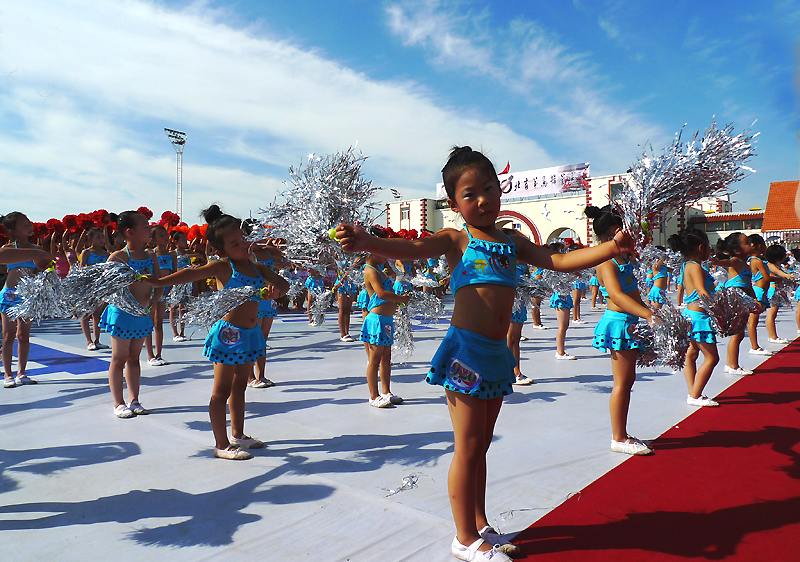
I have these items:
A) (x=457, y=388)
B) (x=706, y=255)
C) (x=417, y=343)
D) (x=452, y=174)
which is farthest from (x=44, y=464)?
(x=417, y=343)

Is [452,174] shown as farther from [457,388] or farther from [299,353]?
[299,353]

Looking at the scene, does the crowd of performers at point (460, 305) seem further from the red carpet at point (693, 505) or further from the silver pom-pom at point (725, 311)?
the red carpet at point (693, 505)

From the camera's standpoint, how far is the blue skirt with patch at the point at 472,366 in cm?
218

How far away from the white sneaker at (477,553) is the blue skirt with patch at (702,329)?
3.39 metres

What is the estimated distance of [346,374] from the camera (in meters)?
6.20

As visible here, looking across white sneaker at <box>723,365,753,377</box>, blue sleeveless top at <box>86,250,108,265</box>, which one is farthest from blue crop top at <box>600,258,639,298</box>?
blue sleeveless top at <box>86,250,108,265</box>

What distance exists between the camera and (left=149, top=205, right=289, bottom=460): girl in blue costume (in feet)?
11.0

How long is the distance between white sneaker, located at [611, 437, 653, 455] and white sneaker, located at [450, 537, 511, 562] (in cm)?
168

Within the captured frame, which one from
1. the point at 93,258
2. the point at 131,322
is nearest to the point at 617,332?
Answer: the point at 131,322

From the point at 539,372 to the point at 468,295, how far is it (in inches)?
175

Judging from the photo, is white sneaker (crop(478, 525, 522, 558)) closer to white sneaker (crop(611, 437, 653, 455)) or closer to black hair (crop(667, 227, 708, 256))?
white sneaker (crop(611, 437, 653, 455))

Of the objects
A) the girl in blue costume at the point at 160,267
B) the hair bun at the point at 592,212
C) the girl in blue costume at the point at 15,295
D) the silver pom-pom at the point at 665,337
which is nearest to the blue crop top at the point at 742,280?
the hair bun at the point at 592,212

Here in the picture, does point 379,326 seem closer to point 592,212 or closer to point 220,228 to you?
point 220,228

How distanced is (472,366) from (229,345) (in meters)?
1.88
